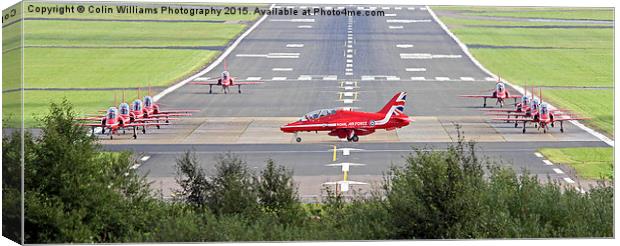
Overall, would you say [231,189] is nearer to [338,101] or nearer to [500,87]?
[338,101]

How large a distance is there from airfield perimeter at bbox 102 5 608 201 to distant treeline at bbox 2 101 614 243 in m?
0.60

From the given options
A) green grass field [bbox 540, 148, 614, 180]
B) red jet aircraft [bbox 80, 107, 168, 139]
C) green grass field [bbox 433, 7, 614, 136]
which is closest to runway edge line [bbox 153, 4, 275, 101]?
red jet aircraft [bbox 80, 107, 168, 139]

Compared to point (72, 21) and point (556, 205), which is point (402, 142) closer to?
point (556, 205)

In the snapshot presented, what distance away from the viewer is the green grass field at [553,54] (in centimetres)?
3941

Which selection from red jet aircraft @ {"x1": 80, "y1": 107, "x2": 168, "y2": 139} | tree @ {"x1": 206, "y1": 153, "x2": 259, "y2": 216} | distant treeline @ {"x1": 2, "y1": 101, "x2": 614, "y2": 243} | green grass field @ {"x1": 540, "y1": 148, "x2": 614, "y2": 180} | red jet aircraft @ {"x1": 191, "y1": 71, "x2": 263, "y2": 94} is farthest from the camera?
red jet aircraft @ {"x1": 191, "y1": 71, "x2": 263, "y2": 94}

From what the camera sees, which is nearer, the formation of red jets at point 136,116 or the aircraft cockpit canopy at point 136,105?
the formation of red jets at point 136,116

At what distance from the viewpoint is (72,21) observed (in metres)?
37.7

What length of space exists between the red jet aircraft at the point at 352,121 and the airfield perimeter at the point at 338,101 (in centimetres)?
17

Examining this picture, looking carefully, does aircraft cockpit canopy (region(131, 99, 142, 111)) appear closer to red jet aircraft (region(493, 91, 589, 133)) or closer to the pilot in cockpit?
the pilot in cockpit

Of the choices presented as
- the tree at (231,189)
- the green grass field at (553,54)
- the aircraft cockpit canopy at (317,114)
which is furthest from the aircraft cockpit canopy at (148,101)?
the green grass field at (553,54)

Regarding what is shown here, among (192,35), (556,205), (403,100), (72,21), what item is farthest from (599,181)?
(72,21)

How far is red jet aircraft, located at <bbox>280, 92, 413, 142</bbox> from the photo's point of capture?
130 feet

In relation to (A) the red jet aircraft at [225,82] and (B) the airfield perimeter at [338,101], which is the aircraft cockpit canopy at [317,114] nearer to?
(B) the airfield perimeter at [338,101]

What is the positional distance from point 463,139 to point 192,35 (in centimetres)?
675
